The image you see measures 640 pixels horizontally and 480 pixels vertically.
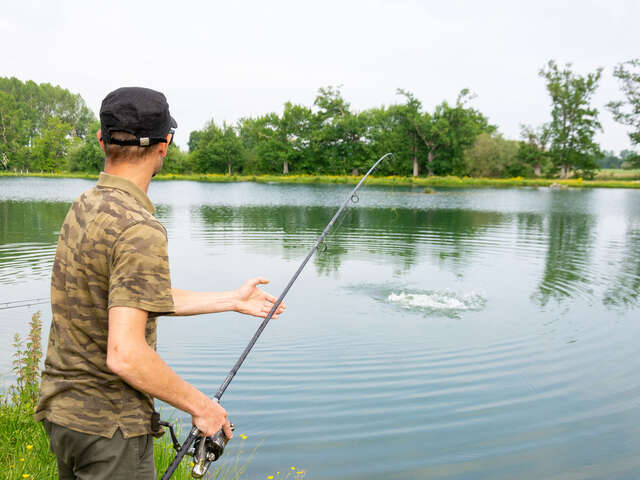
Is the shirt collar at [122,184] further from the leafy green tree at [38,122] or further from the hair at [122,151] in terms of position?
the leafy green tree at [38,122]

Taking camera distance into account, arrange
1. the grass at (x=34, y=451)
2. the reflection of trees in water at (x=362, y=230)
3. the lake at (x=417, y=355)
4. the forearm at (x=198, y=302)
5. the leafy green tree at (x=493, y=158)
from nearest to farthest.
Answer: the forearm at (x=198, y=302)
the grass at (x=34, y=451)
the lake at (x=417, y=355)
the reflection of trees in water at (x=362, y=230)
the leafy green tree at (x=493, y=158)

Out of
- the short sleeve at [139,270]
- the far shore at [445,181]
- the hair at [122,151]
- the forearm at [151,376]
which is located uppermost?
the far shore at [445,181]

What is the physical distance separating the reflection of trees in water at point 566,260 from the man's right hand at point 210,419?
858 cm

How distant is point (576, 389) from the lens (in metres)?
5.81

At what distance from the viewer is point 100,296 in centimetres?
170

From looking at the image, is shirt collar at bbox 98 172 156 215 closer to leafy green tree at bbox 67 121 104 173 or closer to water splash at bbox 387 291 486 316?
water splash at bbox 387 291 486 316

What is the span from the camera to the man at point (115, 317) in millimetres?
1611

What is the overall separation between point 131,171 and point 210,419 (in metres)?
0.91

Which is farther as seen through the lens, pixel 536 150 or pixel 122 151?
pixel 536 150

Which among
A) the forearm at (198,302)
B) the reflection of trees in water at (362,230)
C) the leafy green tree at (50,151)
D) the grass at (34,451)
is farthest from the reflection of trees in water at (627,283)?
the leafy green tree at (50,151)

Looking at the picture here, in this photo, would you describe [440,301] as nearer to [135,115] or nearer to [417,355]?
[417,355]

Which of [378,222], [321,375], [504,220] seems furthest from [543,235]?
[321,375]

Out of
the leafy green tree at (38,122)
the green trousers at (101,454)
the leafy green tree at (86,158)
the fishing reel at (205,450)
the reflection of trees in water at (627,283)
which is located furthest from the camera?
the leafy green tree at (38,122)

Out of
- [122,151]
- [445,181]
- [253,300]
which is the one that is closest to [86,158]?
[445,181]
